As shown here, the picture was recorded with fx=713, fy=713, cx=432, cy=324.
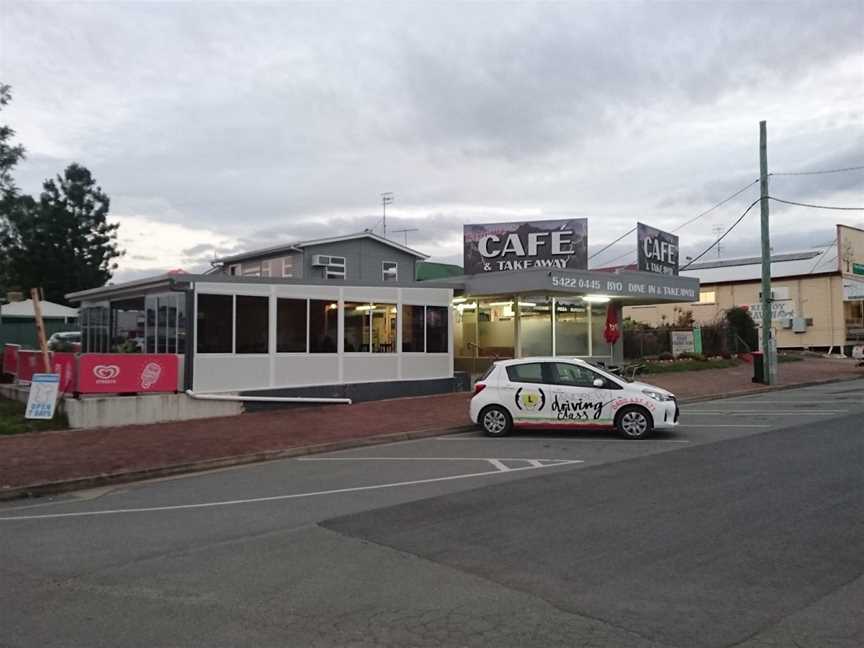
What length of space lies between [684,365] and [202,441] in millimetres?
21856

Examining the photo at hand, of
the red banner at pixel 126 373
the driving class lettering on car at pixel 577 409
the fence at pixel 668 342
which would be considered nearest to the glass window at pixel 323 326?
the red banner at pixel 126 373

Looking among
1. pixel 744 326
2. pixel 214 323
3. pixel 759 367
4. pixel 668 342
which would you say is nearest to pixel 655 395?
pixel 214 323

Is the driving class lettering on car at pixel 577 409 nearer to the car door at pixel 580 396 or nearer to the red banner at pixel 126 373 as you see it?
the car door at pixel 580 396

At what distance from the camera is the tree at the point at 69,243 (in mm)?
50125

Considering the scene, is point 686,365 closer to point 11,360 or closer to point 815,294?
point 815,294

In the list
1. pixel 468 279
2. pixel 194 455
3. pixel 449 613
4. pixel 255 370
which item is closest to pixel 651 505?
pixel 449 613

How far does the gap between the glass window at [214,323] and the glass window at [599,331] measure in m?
14.6

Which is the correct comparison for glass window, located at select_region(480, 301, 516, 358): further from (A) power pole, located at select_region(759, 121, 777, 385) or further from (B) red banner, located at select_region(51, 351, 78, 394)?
(B) red banner, located at select_region(51, 351, 78, 394)

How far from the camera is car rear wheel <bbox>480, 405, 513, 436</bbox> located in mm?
14531

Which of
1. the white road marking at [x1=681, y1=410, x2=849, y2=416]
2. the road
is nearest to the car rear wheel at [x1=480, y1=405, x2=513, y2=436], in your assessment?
the road

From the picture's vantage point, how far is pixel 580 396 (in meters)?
14.0

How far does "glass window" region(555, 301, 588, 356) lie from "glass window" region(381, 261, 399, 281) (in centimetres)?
1048

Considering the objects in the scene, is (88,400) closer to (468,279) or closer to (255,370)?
(255,370)

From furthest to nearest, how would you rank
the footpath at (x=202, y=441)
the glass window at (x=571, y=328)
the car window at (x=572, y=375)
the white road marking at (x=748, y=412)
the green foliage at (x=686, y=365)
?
the green foliage at (x=686, y=365), the glass window at (x=571, y=328), the white road marking at (x=748, y=412), the car window at (x=572, y=375), the footpath at (x=202, y=441)
